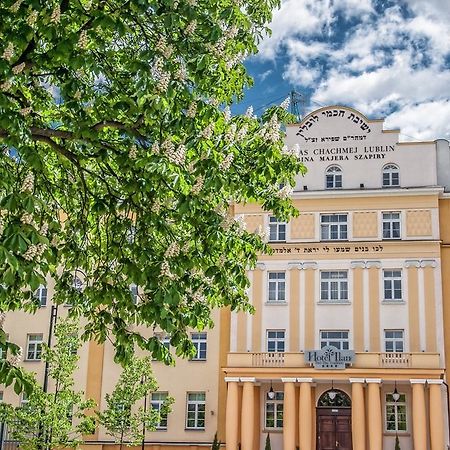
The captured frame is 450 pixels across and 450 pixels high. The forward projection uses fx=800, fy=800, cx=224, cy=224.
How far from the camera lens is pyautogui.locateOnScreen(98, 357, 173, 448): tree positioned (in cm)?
3141

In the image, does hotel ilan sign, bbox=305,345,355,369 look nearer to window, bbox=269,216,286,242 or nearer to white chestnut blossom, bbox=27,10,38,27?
window, bbox=269,216,286,242

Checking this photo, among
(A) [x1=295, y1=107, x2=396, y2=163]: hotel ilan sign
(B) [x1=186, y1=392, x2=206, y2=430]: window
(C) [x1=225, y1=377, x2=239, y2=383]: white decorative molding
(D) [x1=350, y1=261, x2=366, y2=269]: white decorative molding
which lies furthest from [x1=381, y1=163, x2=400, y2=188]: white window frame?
(B) [x1=186, y1=392, x2=206, y2=430]: window

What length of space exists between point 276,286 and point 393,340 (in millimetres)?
5770

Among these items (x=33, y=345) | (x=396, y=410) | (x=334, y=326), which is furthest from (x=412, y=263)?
(x=33, y=345)

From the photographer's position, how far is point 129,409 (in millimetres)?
31750

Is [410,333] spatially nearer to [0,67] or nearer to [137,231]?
[137,231]

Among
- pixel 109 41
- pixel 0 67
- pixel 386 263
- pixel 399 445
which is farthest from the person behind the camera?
pixel 386 263

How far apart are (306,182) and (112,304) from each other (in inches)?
1083

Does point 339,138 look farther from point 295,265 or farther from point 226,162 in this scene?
point 226,162

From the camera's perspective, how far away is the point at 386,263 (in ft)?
117

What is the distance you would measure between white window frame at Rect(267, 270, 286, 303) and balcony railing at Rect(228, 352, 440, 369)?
3.12 meters

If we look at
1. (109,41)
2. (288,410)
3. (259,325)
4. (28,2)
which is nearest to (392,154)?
(259,325)

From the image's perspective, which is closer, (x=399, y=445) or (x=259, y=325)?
(x=399, y=445)

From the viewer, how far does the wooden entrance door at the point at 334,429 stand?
34375 mm
